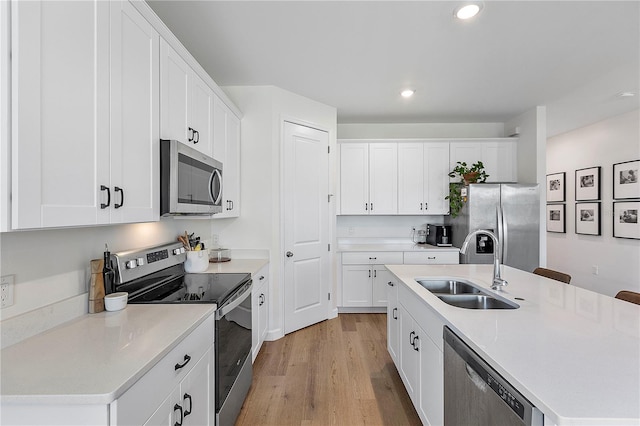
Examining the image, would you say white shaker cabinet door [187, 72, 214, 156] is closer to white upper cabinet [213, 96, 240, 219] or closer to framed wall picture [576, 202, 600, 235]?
white upper cabinet [213, 96, 240, 219]

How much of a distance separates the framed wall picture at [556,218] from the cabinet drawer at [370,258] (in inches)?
134

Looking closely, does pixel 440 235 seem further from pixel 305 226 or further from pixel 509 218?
pixel 305 226

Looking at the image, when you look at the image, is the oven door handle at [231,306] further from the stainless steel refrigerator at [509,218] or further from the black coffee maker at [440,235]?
the black coffee maker at [440,235]

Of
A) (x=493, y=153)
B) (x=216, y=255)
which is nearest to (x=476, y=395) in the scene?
(x=216, y=255)

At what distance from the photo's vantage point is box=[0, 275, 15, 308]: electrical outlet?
1.14 metres

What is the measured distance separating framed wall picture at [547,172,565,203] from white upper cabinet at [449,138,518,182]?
186 centimetres

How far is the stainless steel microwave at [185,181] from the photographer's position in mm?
1707

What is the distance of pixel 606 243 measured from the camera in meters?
4.59

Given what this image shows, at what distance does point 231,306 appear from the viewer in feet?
6.10

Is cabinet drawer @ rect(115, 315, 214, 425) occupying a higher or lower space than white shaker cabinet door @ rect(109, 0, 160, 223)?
lower

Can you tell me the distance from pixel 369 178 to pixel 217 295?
3.05m

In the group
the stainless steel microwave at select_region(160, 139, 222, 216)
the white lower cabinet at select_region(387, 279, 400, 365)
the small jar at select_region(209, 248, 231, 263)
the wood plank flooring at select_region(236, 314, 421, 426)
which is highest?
the stainless steel microwave at select_region(160, 139, 222, 216)

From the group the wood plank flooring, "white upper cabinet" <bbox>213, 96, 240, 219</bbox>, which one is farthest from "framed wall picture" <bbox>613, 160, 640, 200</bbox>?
"white upper cabinet" <bbox>213, 96, 240, 219</bbox>

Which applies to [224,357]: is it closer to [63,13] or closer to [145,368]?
[145,368]
